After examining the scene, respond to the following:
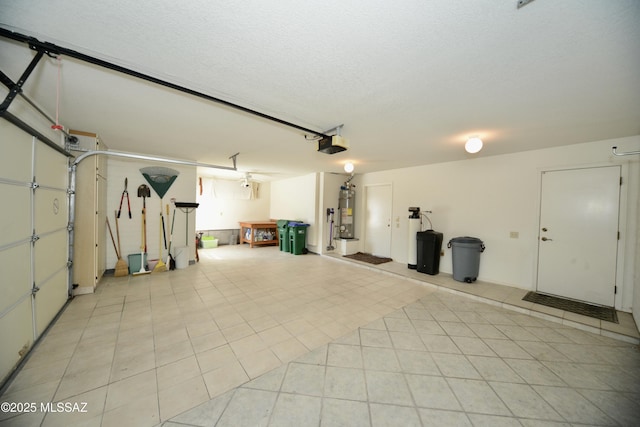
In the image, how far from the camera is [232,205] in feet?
28.0

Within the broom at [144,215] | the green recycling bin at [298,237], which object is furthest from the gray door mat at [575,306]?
the broom at [144,215]

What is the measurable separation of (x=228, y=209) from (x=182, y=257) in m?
3.62

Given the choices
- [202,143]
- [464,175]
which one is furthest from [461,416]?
[202,143]

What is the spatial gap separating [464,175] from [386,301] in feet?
10.3

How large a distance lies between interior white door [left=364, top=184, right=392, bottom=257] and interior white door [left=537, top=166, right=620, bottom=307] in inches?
119

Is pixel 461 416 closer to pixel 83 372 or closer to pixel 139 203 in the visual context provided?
pixel 83 372

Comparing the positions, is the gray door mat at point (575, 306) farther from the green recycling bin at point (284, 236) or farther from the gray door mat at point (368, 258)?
the green recycling bin at point (284, 236)

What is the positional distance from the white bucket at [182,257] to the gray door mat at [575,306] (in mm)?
6569

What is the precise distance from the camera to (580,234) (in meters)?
3.44

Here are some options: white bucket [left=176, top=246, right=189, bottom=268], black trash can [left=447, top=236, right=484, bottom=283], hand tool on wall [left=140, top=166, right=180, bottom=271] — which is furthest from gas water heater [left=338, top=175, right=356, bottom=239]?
hand tool on wall [left=140, top=166, right=180, bottom=271]

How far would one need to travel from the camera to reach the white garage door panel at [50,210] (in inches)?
90.6

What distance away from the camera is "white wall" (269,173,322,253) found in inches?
269

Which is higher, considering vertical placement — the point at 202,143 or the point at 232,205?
the point at 202,143

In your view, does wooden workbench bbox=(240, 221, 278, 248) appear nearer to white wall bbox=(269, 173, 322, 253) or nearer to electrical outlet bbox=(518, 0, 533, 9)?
white wall bbox=(269, 173, 322, 253)
